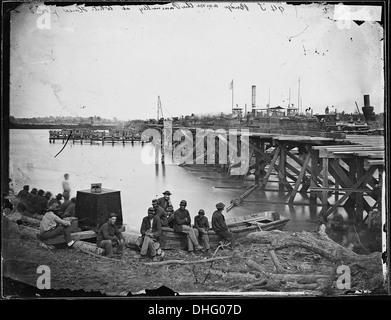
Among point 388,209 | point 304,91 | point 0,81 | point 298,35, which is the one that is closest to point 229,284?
point 388,209

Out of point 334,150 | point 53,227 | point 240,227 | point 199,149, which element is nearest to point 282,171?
point 334,150

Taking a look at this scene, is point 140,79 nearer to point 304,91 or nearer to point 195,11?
point 195,11

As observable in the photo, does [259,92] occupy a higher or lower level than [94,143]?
higher

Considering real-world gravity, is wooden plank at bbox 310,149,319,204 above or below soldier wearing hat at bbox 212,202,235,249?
above

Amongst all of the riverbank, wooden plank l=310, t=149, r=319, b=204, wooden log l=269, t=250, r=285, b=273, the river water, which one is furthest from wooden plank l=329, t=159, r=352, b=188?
wooden log l=269, t=250, r=285, b=273

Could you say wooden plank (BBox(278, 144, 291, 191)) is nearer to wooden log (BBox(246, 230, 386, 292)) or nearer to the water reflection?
the water reflection

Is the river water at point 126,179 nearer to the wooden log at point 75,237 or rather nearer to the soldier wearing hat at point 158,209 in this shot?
the soldier wearing hat at point 158,209
